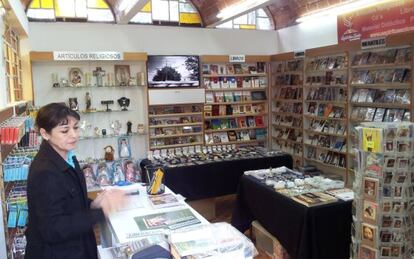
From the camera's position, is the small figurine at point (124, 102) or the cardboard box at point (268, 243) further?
the small figurine at point (124, 102)

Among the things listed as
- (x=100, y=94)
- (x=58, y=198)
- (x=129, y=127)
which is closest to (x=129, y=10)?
(x=100, y=94)

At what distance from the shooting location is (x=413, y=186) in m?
3.30

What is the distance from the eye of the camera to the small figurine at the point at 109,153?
644 centimetres

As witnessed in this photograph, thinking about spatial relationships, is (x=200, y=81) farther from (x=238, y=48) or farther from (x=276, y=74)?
(x=276, y=74)

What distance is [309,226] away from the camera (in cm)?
330

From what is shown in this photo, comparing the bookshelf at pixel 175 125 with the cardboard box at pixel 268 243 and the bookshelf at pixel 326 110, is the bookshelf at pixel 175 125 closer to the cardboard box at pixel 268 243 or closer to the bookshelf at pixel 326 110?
the bookshelf at pixel 326 110

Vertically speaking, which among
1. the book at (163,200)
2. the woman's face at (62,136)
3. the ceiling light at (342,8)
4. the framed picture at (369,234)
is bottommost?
the framed picture at (369,234)

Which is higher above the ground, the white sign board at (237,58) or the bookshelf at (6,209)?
the white sign board at (237,58)

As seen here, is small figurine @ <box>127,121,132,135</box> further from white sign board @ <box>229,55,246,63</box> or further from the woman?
the woman

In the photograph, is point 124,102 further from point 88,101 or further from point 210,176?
point 210,176

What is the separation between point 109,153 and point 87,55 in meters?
1.71

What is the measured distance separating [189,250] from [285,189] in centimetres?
236

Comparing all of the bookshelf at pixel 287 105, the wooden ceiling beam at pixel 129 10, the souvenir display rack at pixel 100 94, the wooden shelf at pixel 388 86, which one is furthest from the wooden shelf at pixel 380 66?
the souvenir display rack at pixel 100 94

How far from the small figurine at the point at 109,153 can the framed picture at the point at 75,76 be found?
4.01 feet
